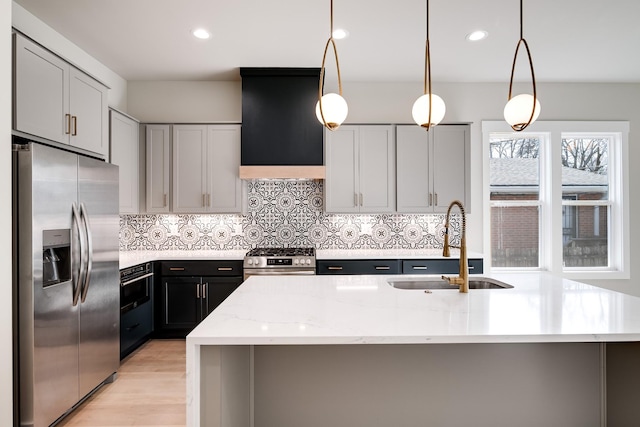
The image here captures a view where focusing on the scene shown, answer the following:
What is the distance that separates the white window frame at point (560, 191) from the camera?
4270 millimetres

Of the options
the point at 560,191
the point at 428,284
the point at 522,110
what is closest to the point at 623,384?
Result: the point at 428,284

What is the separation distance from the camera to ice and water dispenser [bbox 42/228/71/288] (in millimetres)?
2121

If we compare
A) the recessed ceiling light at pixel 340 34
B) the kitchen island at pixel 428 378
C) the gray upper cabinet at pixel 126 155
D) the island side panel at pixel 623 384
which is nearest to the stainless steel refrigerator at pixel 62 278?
the gray upper cabinet at pixel 126 155

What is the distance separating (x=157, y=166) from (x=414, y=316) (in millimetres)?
3357

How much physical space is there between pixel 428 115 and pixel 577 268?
3.71m

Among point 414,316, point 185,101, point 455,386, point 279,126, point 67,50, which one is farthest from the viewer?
point 185,101

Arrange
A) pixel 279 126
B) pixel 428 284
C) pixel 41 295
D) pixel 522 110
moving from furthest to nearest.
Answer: pixel 279 126 → pixel 428 284 → pixel 41 295 → pixel 522 110

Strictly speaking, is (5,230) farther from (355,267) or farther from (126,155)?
(355,267)

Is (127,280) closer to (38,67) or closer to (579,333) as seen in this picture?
(38,67)

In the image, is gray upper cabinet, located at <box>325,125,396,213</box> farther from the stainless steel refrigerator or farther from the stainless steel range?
the stainless steel refrigerator

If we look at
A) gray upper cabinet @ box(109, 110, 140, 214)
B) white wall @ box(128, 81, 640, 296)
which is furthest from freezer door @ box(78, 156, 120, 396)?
white wall @ box(128, 81, 640, 296)

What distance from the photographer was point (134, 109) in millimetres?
4223

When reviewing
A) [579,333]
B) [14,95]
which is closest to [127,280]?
[14,95]

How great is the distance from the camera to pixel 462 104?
431cm
